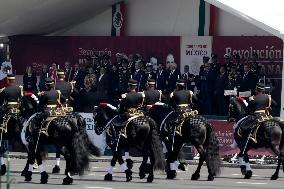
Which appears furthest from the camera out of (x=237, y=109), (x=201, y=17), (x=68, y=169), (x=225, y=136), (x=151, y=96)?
(x=201, y=17)

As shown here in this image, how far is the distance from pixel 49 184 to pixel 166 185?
277 centimetres

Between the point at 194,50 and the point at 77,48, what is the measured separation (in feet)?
19.1

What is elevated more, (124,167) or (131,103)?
(131,103)

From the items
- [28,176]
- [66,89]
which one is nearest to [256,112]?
[66,89]

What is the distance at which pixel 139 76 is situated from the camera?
43.0m

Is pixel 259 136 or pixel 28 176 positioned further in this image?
pixel 259 136

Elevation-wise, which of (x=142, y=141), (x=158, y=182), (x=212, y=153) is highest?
(x=142, y=141)

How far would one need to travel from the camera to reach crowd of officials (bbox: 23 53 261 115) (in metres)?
41.4

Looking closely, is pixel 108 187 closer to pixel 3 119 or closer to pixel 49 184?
pixel 49 184

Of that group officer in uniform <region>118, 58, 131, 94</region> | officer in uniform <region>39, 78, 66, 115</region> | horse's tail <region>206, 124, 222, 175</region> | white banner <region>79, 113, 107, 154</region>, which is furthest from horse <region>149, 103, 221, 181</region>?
officer in uniform <region>118, 58, 131, 94</region>

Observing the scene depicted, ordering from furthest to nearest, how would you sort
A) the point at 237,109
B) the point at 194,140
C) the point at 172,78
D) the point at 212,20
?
the point at 212,20
the point at 172,78
the point at 237,109
the point at 194,140

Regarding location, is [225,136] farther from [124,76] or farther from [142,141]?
[142,141]

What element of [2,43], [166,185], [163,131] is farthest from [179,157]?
[2,43]

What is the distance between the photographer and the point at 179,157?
3353cm
